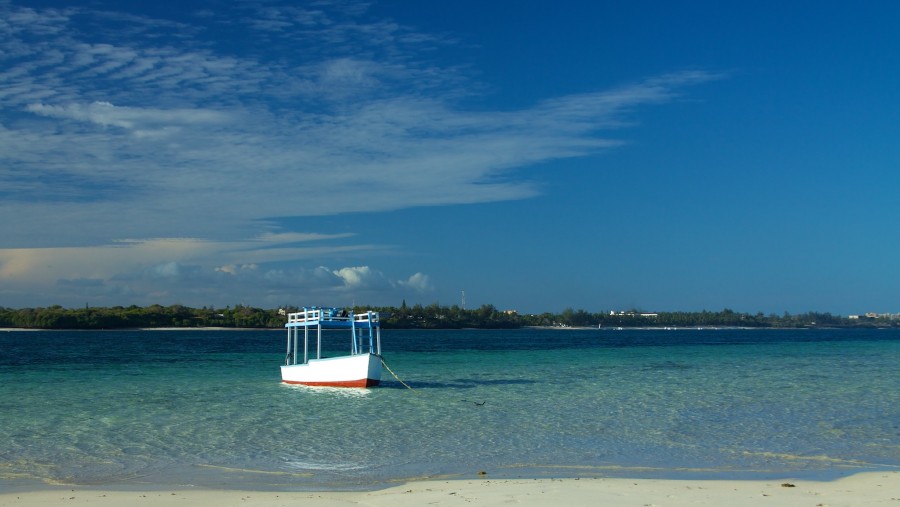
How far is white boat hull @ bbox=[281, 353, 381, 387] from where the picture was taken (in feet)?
110

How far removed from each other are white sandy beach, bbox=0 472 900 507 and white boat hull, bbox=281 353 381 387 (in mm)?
19414

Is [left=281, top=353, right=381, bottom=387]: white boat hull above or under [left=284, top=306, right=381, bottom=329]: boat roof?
under

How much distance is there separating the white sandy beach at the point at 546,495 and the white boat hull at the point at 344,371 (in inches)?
764

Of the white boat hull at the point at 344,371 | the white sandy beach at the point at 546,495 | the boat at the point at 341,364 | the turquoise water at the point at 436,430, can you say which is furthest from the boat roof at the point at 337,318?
the white sandy beach at the point at 546,495

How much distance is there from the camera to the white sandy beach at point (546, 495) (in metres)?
12.1

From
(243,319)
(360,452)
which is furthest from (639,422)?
(243,319)

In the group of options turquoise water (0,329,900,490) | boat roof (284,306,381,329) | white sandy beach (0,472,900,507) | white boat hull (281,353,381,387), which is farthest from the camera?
boat roof (284,306,381,329)

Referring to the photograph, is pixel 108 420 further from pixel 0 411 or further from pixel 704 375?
pixel 704 375

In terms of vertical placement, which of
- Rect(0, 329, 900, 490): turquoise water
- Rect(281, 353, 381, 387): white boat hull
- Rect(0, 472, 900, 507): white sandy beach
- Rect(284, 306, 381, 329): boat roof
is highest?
Rect(284, 306, 381, 329): boat roof

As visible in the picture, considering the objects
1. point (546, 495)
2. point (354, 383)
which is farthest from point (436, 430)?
point (354, 383)

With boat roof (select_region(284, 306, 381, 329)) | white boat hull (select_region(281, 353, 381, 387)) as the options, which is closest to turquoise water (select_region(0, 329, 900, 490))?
white boat hull (select_region(281, 353, 381, 387))

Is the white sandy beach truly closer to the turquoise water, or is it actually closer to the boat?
the turquoise water

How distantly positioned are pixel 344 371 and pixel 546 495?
22.0 meters

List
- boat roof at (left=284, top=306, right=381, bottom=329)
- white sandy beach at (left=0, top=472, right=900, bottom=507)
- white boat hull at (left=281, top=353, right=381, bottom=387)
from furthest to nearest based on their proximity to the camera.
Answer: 1. boat roof at (left=284, top=306, right=381, bottom=329)
2. white boat hull at (left=281, top=353, right=381, bottom=387)
3. white sandy beach at (left=0, top=472, right=900, bottom=507)
